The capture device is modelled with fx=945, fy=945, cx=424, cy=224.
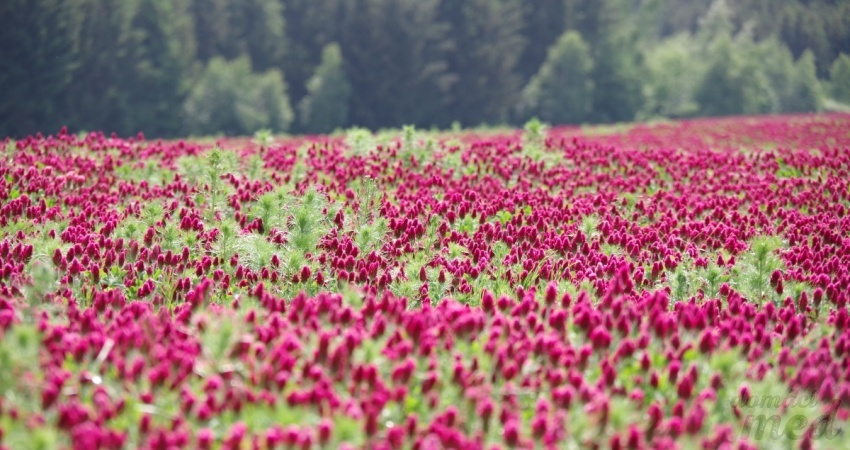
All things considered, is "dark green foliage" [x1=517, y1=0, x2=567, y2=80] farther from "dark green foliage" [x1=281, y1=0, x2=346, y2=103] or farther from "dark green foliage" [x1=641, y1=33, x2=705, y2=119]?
"dark green foliage" [x1=281, y1=0, x2=346, y2=103]

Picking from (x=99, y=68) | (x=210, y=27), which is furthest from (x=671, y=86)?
(x=99, y=68)

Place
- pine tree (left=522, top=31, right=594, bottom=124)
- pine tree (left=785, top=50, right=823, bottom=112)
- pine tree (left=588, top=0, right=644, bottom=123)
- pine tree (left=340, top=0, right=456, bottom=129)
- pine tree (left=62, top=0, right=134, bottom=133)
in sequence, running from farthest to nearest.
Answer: pine tree (left=785, top=50, right=823, bottom=112) → pine tree (left=588, top=0, right=644, bottom=123) → pine tree (left=522, top=31, right=594, bottom=124) → pine tree (left=340, top=0, right=456, bottom=129) → pine tree (left=62, top=0, right=134, bottom=133)

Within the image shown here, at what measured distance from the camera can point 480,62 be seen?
64250 millimetres

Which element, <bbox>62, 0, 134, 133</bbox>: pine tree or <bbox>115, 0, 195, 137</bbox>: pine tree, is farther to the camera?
<bbox>115, 0, 195, 137</bbox>: pine tree

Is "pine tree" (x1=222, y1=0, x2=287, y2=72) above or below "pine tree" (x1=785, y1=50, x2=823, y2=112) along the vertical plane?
above

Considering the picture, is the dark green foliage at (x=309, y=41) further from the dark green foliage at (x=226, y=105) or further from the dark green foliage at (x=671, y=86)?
the dark green foliage at (x=671, y=86)

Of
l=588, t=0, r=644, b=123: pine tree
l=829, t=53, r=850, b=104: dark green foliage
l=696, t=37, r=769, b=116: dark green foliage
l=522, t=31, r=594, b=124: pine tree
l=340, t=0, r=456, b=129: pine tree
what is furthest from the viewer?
l=829, t=53, r=850, b=104: dark green foliage

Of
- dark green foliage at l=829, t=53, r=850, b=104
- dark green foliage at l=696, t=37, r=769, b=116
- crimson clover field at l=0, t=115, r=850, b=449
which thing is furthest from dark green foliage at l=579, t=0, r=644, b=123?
crimson clover field at l=0, t=115, r=850, b=449

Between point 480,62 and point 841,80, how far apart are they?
111ft

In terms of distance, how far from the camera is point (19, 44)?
4359 cm

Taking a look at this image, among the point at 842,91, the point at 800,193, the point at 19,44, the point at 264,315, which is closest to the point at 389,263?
the point at 264,315

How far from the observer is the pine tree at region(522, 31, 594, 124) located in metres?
63.5

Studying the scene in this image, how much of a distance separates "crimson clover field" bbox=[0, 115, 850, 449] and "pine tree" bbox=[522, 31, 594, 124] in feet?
163

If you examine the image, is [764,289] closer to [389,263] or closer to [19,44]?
[389,263]
